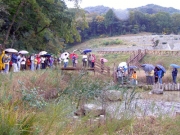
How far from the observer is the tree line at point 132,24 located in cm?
7494

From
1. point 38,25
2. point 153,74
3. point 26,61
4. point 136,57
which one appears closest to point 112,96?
point 26,61

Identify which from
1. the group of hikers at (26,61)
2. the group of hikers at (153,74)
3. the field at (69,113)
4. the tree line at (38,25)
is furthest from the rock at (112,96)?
the tree line at (38,25)

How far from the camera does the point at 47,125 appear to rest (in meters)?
3.72

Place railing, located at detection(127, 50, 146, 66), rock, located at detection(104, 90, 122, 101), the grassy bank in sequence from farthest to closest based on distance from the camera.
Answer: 1. railing, located at detection(127, 50, 146, 66)
2. rock, located at detection(104, 90, 122, 101)
3. the grassy bank

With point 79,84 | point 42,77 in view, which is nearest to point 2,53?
point 42,77

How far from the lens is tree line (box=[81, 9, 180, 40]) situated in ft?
246

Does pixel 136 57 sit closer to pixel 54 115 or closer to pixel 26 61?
pixel 26 61

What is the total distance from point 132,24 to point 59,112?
7715 cm

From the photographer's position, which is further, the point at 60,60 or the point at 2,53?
the point at 60,60

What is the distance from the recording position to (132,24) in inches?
3115

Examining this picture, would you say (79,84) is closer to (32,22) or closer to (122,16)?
(32,22)

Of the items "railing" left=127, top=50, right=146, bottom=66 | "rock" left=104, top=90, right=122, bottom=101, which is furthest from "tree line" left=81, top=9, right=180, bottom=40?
"rock" left=104, top=90, right=122, bottom=101

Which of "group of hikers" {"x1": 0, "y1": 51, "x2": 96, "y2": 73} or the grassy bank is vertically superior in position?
"group of hikers" {"x1": 0, "y1": 51, "x2": 96, "y2": 73}

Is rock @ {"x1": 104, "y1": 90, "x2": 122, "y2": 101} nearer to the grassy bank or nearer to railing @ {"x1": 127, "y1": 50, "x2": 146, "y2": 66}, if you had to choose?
the grassy bank
